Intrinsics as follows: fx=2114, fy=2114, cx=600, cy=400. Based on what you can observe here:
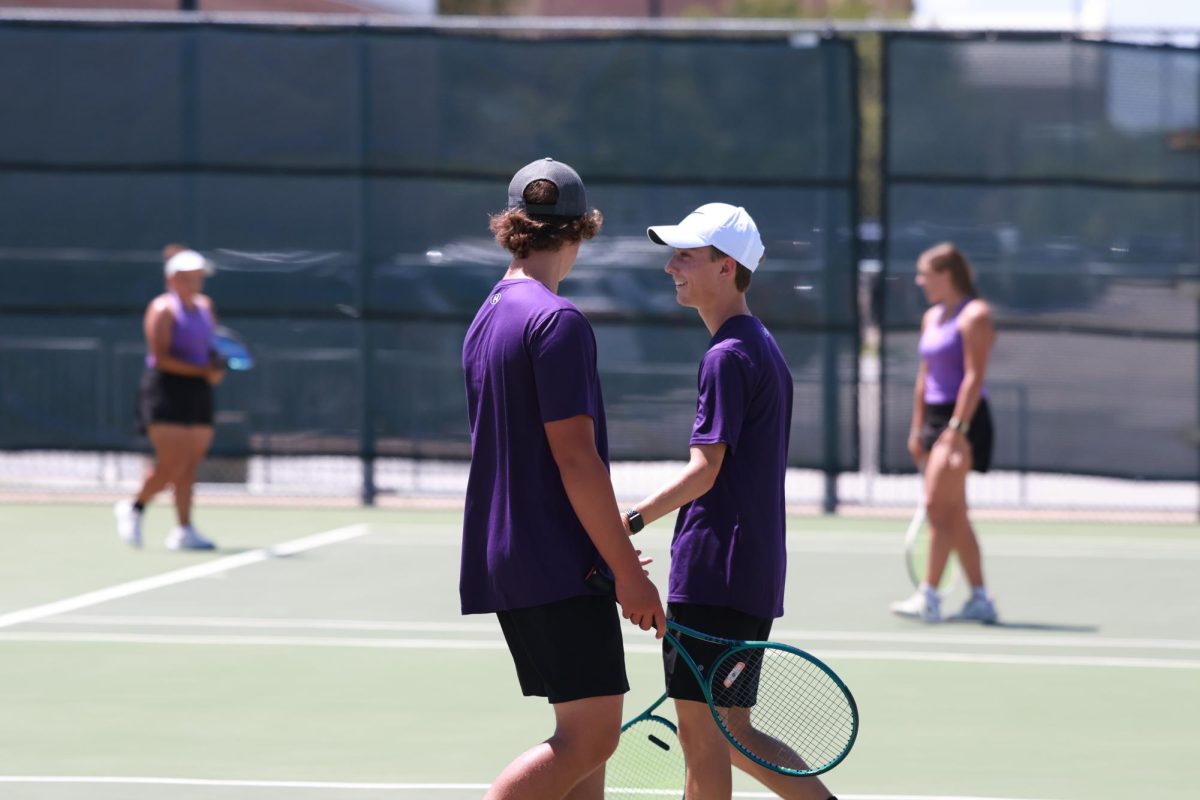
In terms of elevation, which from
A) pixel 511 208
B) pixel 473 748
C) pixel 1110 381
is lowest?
→ pixel 473 748

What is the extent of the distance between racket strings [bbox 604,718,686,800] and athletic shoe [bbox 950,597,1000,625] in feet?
14.6

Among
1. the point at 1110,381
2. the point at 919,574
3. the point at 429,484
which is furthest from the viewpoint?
the point at 429,484

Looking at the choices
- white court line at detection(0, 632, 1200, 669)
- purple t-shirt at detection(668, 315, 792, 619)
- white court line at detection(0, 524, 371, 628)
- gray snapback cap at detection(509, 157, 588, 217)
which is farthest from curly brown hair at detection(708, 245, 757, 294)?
white court line at detection(0, 524, 371, 628)

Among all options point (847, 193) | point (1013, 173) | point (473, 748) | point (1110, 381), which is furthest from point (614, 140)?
point (473, 748)

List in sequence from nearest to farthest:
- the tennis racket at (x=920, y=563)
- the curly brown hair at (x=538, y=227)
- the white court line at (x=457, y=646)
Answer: the curly brown hair at (x=538, y=227)
the white court line at (x=457, y=646)
the tennis racket at (x=920, y=563)

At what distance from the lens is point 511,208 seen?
4977 mm

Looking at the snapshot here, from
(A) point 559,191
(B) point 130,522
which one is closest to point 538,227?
(A) point 559,191

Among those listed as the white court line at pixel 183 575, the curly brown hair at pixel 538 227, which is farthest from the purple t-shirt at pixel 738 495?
the white court line at pixel 183 575

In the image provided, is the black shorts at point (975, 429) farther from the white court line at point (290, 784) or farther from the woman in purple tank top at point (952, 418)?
the white court line at point (290, 784)

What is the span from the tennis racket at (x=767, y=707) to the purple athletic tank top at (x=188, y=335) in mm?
7293

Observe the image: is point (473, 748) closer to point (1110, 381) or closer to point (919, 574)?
point (919, 574)

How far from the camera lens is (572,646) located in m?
4.83

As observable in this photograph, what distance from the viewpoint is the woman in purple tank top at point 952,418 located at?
9.80m

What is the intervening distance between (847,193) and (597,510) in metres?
9.90
